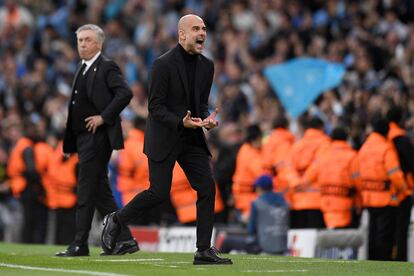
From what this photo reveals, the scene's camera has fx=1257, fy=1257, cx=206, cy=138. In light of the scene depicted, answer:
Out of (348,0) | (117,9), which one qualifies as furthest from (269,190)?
(117,9)

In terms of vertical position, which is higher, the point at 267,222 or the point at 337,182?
the point at 337,182

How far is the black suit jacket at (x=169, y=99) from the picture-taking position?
1171 centimetres

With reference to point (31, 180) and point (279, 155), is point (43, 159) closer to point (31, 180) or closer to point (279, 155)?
point (31, 180)

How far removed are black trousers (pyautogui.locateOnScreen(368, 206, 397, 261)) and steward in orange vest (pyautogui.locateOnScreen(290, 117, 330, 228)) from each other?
1.49 metres

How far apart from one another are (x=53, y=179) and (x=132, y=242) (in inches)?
317

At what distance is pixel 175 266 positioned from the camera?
11.7 metres

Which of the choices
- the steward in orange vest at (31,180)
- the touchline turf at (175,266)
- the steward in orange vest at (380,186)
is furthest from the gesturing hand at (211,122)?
the steward in orange vest at (31,180)

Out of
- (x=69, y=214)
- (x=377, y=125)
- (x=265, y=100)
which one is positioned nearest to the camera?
(x=377, y=125)

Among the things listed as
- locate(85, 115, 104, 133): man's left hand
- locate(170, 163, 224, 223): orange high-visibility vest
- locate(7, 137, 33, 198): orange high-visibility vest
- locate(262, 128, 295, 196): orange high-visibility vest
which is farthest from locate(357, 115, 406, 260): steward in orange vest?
locate(7, 137, 33, 198): orange high-visibility vest

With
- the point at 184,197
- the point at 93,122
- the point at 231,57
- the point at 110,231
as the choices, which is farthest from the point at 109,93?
the point at 231,57

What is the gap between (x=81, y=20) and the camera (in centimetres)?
3058

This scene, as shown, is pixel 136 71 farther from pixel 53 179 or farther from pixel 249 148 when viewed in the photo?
pixel 249 148

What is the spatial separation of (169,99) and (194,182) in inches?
32.2

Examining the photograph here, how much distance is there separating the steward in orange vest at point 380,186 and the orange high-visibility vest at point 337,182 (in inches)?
19.3
